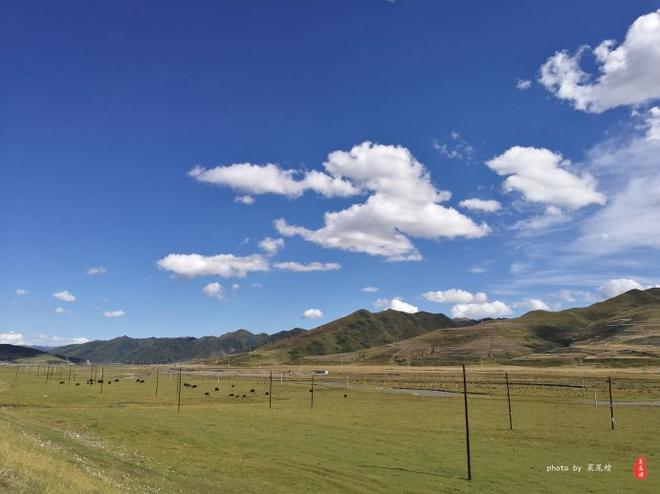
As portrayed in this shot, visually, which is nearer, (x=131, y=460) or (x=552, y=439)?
(x=131, y=460)

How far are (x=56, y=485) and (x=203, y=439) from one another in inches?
1354

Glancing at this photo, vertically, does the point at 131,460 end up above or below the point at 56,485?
below

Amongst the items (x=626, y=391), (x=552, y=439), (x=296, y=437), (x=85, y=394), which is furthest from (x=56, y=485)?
(x=626, y=391)

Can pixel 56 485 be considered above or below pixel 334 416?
above

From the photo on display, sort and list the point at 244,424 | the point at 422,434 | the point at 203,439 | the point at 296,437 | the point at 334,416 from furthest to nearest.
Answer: the point at 334,416 < the point at 244,424 < the point at 422,434 < the point at 296,437 < the point at 203,439

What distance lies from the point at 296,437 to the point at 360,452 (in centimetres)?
1038

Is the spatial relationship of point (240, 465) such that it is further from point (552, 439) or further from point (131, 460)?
point (552, 439)

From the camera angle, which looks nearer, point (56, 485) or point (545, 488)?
point (56, 485)

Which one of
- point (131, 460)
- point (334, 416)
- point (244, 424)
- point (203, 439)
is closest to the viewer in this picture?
point (131, 460)

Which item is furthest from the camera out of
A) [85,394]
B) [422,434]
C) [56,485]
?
[85,394]

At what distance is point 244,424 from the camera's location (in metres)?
65.2

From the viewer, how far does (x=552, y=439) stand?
185 ft

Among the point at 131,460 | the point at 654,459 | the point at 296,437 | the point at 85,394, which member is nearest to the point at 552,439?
the point at 654,459

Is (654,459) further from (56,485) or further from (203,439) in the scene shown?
(56,485)
